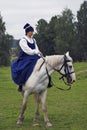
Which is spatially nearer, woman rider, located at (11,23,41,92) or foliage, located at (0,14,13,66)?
woman rider, located at (11,23,41,92)

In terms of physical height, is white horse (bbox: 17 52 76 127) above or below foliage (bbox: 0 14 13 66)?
above

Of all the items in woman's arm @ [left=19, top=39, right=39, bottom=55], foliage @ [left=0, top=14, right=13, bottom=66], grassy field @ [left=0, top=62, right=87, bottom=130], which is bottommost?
foliage @ [left=0, top=14, right=13, bottom=66]

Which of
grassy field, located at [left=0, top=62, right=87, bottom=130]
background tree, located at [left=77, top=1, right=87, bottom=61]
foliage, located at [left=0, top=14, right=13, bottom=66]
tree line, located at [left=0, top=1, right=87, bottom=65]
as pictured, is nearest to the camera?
grassy field, located at [left=0, top=62, right=87, bottom=130]

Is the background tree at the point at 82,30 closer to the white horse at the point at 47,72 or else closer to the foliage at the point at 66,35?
the foliage at the point at 66,35

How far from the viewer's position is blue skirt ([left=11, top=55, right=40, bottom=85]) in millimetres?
11234

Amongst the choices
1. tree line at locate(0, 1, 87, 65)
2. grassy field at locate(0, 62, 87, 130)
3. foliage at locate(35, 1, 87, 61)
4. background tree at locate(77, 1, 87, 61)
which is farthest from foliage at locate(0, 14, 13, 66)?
grassy field at locate(0, 62, 87, 130)

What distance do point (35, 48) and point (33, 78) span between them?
931mm

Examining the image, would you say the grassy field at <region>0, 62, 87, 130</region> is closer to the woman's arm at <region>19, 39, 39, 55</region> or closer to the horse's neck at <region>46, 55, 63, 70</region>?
the horse's neck at <region>46, 55, 63, 70</region>

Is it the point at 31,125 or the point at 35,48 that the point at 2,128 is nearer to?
the point at 31,125

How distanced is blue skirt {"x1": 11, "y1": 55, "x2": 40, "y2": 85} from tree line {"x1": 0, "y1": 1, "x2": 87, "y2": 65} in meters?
72.9

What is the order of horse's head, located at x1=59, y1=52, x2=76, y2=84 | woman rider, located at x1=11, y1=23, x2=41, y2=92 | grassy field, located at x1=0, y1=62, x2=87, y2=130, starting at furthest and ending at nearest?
woman rider, located at x1=11, y1=23, x2=41, y2=92, grassy field, located at x1=0, y1=62, x2=87, y2=130, horse's head, located at x1=59, y1=52, x2=76, y2=84

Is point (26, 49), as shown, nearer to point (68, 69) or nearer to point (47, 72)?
point (47, 72)

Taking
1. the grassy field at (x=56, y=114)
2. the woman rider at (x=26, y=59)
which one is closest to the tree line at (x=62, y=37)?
the grassy field at (x=56, y=114)

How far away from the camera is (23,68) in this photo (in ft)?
37.0
